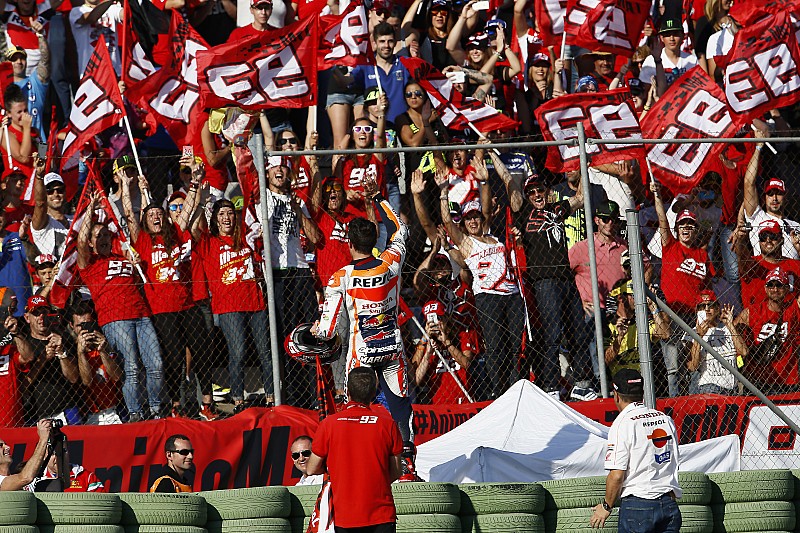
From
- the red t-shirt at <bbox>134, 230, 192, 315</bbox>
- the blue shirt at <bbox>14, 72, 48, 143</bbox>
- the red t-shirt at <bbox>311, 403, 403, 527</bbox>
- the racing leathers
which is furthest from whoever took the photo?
the blue shirt at <bbox>14, 72, 48, 143</bbox>

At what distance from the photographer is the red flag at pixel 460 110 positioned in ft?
43.9

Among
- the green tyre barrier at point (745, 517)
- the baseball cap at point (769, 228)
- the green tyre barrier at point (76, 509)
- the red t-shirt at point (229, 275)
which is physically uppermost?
the baseball cap at point (769, 228)

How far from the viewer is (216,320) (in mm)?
11508

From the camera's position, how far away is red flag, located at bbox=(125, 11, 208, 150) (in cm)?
1352

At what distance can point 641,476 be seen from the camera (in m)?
8.10

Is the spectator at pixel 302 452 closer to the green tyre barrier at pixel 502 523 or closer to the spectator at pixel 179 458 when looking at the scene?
the spectator at pixel 179 458

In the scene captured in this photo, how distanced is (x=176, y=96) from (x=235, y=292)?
9.97 feet

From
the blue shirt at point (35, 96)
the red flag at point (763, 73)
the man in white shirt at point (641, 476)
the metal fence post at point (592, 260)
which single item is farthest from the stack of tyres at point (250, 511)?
the blue shirt at point (35, 96)

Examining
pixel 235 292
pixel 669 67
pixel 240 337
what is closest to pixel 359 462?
pixel 240 337

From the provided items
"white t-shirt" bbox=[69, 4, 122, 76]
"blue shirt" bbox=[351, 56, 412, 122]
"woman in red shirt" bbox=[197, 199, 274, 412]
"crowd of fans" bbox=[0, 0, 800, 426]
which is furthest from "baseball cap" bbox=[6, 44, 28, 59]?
"woman in red shirt" bbox=[197, 199, 274, 412]

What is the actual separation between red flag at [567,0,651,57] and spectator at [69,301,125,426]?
577 centimetres

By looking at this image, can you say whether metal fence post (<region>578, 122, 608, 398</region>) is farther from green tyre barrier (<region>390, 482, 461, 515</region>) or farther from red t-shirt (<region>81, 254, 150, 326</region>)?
red t-shirt (<region>81, 254, 150, 326</region>)

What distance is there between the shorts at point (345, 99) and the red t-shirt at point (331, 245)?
2278 mm

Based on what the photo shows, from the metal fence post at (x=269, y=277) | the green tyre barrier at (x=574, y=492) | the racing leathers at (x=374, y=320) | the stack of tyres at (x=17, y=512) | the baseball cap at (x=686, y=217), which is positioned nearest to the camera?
the stack of tyres at (x=17, y=512)
